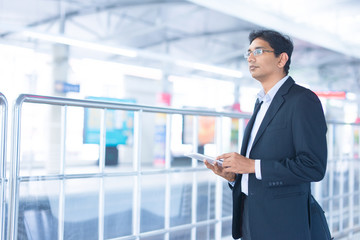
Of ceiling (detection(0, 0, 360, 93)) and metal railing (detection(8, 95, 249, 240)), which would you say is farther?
ceiling (detection(0, 0, 360, 93))

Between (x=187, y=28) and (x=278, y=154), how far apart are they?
14.0 meters

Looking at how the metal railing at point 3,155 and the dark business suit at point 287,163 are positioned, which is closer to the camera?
the dark business suit at point 287,163

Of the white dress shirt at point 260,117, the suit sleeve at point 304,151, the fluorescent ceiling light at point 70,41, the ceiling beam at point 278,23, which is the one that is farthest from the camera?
the fluorescent ceiling light at point 70,41

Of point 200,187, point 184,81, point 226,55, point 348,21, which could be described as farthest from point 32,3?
point 200,187

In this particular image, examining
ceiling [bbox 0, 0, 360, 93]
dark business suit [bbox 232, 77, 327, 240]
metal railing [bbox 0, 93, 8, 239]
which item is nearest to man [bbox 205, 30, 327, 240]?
dark business suit [bbox 232, 77, 327, 240]

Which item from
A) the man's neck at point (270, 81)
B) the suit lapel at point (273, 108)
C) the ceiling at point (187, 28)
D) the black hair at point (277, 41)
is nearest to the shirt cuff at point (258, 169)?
the suit lapel at point (273, 108)

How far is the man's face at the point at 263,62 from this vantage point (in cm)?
194

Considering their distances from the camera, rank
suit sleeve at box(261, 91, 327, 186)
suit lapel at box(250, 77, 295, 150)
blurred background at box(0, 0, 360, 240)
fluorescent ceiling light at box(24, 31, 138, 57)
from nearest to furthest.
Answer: suit sleeve at box(261, 91, 327, 186), suit lapel at box(250, 77, 295, 150), blurred background at box(0, 0, 360, 240), fluorescent ceiling light at box(24, 31, 138, 57)

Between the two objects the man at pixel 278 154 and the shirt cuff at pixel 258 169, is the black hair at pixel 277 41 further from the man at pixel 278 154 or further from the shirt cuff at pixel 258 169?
the shirt cuff at pixel 258 169

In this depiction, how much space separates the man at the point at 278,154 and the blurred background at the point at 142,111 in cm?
90

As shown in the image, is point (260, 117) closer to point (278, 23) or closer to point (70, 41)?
point (70, 41)

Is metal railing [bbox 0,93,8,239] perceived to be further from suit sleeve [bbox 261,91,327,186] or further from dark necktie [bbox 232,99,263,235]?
suit sleeve [bbox 261,91,327,186]

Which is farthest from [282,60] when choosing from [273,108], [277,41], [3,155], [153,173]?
[3,155]

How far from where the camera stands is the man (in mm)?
1754
